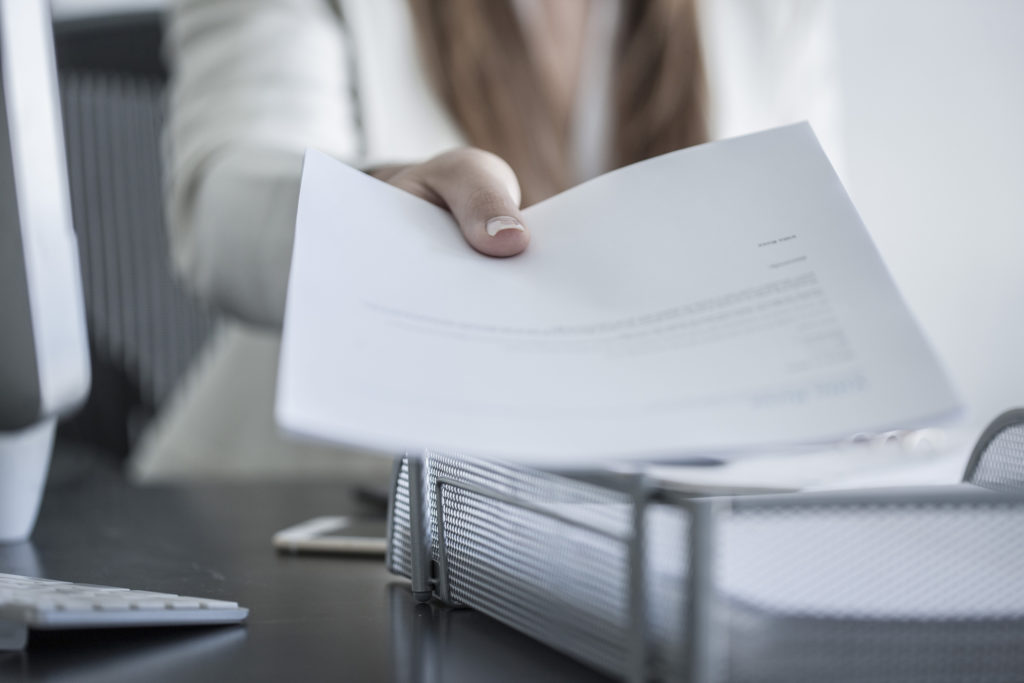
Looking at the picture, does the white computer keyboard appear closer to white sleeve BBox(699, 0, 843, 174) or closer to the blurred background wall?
white sleeve BBox(699, 0, 843, 174)

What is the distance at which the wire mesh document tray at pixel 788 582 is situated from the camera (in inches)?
7.1

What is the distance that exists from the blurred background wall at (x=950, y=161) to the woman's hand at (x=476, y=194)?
1.10 metres

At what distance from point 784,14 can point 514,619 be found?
3.37 ft

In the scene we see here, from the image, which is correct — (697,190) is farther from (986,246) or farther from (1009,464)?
(986,246)

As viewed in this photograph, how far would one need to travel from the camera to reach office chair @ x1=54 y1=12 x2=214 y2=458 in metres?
1.24

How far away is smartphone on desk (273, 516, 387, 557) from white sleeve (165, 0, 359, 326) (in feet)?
0.89

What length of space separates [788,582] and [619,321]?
3.0 inches

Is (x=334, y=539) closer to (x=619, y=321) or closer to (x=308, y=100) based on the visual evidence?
(x=619, y=321)

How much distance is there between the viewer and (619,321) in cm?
24

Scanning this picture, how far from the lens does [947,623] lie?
0.20 meters

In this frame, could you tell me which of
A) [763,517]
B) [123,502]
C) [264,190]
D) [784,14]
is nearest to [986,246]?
[784,14]

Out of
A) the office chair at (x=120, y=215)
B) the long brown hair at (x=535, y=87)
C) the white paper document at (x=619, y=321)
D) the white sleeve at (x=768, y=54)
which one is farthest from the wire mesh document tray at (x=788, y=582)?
the office chair at (x=120, y=215)

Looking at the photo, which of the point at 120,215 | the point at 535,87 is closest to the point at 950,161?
the point at 535,87

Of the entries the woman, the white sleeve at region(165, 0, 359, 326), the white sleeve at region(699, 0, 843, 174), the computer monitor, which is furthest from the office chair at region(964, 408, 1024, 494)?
the white sleeve at region(699, 0, 843, 174)
